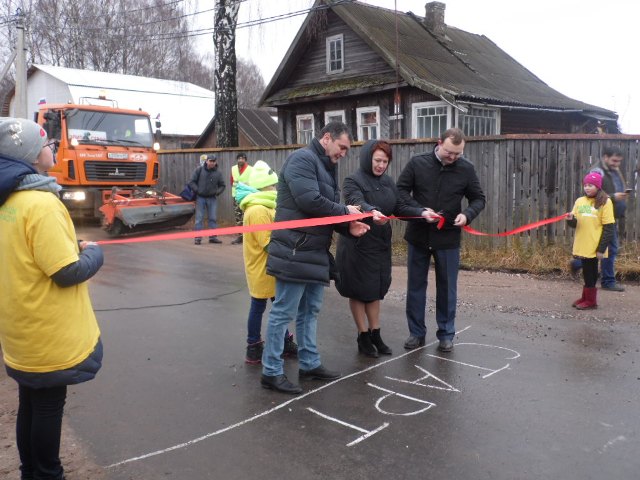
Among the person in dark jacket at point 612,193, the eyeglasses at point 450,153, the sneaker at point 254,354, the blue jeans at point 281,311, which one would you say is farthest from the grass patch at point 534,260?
the blue jeans at point 281,311

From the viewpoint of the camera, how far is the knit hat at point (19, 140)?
2.94m

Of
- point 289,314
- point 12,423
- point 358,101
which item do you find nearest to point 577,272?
point 289,314

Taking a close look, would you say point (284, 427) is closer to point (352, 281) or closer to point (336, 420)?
point (336, 420)

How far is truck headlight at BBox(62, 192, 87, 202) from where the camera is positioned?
48.2ft

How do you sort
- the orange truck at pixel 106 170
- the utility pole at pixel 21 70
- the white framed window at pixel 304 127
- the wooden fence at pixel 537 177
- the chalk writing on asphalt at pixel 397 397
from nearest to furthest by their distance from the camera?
the chalk writing on asphalt at pixel 397 397
the wooden fence at pixel 537 177
the orange truck at pixel 106 170
the utility pole at pixel 21 70
the white framed window at pixel 304 127

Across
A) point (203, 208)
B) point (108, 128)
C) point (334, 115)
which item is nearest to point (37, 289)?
point (203, 208)

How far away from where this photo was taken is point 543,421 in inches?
158

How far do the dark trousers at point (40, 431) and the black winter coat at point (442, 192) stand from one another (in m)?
3.58

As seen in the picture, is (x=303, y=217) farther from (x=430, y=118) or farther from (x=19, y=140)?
(x=430, y=118)

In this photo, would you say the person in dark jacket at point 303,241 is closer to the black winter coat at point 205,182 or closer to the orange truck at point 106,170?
the black winter coat at point 205,182

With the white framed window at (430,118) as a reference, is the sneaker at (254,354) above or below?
below

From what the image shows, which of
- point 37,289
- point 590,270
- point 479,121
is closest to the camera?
point 37,289

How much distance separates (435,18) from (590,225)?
1951cm

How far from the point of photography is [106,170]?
15141mm
